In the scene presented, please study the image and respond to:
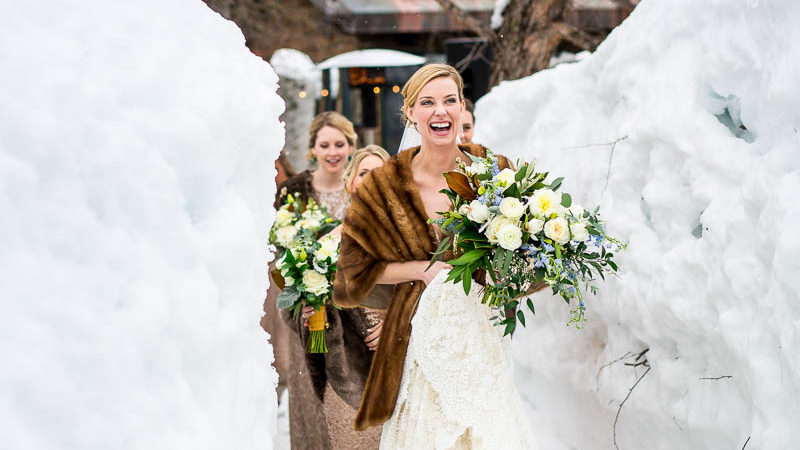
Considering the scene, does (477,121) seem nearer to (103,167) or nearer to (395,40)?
(103,167)

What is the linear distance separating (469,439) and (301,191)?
2574 mm

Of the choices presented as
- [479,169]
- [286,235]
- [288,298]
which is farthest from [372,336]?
[479,169]

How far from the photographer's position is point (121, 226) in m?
1.15

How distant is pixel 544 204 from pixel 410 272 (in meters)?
0.64

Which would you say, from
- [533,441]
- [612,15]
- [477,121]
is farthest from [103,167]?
[612,15]

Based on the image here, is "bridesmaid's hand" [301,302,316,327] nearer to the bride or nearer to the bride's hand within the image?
the bride

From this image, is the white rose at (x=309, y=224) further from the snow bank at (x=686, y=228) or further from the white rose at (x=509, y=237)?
the white rose at (x=509, y=237)

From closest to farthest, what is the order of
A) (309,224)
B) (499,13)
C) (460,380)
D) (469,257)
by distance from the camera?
(469,257) → (460,380) → (309,224) → (499,13)

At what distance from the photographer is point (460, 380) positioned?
9.11 ft

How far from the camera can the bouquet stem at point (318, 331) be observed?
399 cm

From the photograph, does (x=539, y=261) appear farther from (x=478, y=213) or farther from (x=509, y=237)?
(x=478, y=213)

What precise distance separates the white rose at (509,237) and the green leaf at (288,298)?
172 cm

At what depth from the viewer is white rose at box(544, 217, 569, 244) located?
248cm

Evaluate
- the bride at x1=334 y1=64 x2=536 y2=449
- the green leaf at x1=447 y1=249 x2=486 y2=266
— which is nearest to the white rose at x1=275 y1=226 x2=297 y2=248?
the bride at x1=334 y1=64 x2=536 y2=449
